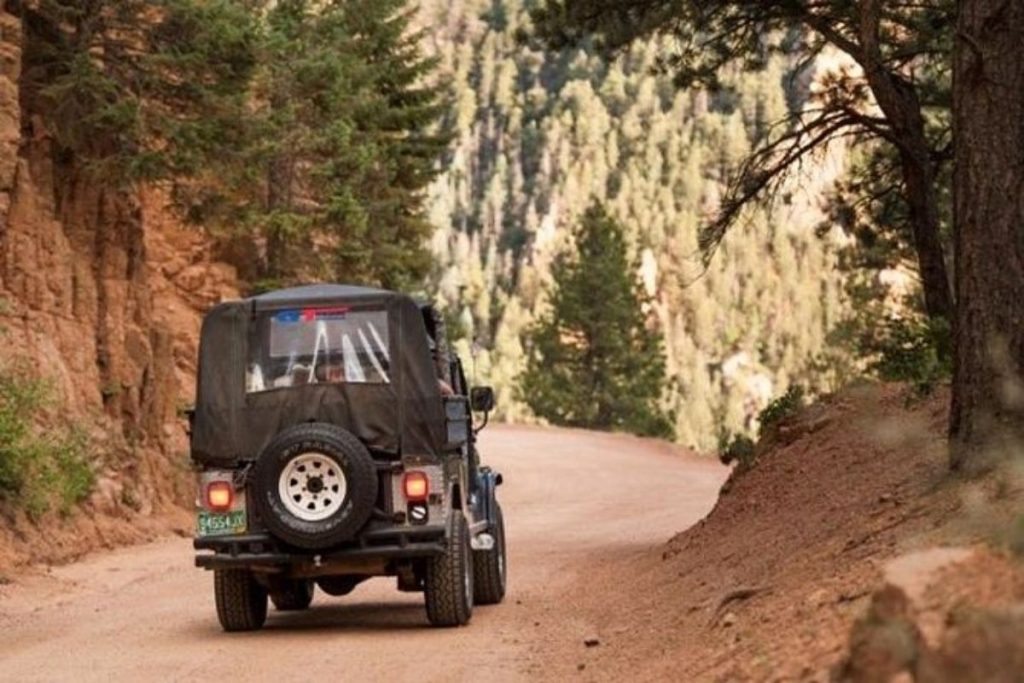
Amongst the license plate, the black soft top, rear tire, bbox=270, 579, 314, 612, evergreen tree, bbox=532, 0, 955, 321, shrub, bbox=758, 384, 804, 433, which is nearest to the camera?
the license plate

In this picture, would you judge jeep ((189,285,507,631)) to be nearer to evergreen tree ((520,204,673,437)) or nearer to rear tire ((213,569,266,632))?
rear tire ((213,569,266,632))

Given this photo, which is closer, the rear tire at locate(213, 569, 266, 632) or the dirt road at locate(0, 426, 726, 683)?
the dirt road at locate(0, 426, 726, 683)

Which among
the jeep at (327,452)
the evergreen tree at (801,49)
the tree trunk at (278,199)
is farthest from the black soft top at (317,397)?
the tree trunk at (278,199)

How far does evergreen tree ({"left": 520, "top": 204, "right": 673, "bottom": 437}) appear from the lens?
72.2 metres

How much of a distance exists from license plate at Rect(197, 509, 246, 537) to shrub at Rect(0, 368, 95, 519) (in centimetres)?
804

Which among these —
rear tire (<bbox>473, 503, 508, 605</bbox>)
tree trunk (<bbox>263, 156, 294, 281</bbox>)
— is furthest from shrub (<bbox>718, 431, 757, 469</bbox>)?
tree trunk (<bbox>263, 156, 294, 281</bbox>)

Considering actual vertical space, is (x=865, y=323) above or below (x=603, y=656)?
above

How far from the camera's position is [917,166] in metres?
17.4

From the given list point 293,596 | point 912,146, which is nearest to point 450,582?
point 293,596

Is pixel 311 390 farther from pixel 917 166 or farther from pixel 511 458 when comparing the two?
pixel 511 458

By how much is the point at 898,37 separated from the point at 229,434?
12.4 m

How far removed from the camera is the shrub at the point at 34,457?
66.4 ft

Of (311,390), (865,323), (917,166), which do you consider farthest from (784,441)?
(865,323)

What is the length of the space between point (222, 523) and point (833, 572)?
5.16 meters
